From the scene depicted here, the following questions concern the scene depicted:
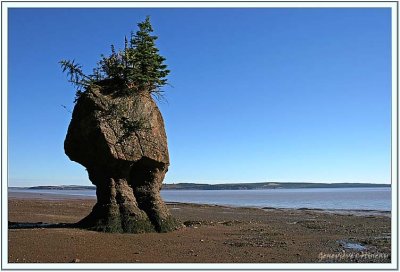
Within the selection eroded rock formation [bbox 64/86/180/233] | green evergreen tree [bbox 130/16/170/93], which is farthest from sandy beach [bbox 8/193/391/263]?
green evergreen tree [bbox 130/16/170/93]

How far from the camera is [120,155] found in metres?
20.7

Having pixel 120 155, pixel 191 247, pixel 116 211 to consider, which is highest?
pixel 120 155

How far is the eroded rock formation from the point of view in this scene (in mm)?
20625

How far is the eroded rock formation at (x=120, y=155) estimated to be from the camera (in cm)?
2062

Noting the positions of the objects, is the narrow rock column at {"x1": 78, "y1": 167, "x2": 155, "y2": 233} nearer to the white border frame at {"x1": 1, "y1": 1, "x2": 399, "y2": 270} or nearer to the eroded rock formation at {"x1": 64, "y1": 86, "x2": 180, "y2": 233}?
the eroded rock formation at {"x1": 64, "y1": 86, "x2": 180, "y2": 233}

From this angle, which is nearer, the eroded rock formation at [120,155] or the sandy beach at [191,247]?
the sandy beach at [191,247]
